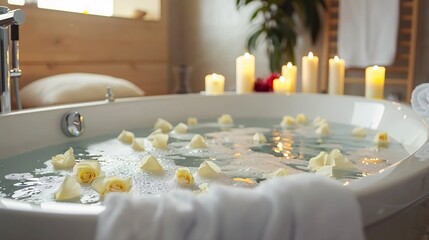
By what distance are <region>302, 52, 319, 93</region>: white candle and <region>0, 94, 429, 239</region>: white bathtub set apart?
0.60ft

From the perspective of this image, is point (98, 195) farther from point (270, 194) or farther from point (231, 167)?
point (270, 194)

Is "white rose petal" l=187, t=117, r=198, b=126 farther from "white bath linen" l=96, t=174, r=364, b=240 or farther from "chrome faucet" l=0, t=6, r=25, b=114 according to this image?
"white bath linen" l=96, t=174, r=364, b=240

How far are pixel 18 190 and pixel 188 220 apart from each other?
1.98 feet

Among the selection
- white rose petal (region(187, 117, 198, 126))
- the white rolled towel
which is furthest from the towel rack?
the white rolled towel

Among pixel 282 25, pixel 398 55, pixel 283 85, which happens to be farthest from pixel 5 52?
pixel 398 55

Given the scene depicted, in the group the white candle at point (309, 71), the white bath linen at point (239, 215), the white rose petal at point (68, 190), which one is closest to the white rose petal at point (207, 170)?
the white rose petal at point (68, 190)

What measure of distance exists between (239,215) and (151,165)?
0.66 meters

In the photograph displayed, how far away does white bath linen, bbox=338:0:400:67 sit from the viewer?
3.02 metres

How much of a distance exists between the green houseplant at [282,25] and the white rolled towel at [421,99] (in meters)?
1.87

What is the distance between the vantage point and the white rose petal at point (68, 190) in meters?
0.93

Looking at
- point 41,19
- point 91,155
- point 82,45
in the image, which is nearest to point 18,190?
point 91,155

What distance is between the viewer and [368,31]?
309 cm

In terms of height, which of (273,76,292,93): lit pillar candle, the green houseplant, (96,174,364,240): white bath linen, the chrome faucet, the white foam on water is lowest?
the white foam on water

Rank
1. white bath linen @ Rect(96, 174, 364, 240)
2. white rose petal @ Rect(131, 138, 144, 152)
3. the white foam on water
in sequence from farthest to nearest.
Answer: white rose petal @ Rect(131, 138, 144, 152) → the white foam on water → white bath linen @ Rect(96, 174, 364, 240)
